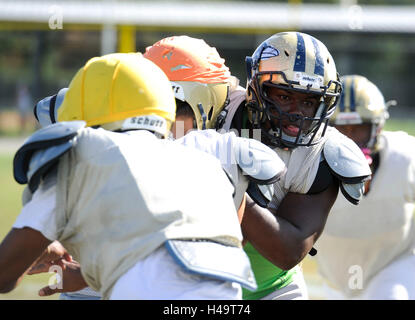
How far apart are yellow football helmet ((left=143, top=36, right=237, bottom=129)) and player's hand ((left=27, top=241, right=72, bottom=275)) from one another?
825 millimetres

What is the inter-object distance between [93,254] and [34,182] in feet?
0.77

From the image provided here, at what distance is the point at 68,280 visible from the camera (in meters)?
2.44

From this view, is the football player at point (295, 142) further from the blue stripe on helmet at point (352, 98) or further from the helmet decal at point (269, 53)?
the blue stripe on helmet at point (352, 98)

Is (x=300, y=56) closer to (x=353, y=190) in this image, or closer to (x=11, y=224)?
(x=353, y=190)

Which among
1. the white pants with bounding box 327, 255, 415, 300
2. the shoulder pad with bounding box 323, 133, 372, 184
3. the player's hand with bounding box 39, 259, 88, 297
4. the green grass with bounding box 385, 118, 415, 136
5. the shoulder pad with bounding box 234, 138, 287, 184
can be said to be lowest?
the green grass with bounding box 385, 118, 415, 136

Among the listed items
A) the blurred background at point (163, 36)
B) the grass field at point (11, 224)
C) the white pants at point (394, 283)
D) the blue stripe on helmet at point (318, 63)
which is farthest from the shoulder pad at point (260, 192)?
the blurred background at point (163, 36)

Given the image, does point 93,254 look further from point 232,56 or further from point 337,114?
point 232,56

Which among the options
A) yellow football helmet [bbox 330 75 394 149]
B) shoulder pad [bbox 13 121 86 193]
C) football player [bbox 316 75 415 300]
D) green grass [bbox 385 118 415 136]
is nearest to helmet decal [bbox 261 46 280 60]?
shoulder pad [bbox 13 121 86 193]

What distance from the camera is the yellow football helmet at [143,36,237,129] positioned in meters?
2.89

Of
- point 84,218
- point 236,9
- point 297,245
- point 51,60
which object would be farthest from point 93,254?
point 51,60

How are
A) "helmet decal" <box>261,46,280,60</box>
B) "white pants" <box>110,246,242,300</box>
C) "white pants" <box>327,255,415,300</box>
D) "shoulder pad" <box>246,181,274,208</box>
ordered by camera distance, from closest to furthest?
"white pants" <box>110,246,242,300</box>, "shoulder pad" <box>246,181,274,208</box>, "helmet decal" <box>261,46,280,60</box>, "white pants" <box>327,255,415,300</box>

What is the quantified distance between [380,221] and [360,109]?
0.76 metres

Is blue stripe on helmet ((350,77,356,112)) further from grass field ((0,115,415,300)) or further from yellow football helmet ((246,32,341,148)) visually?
yellow football helmet ((246,32,341,148))
